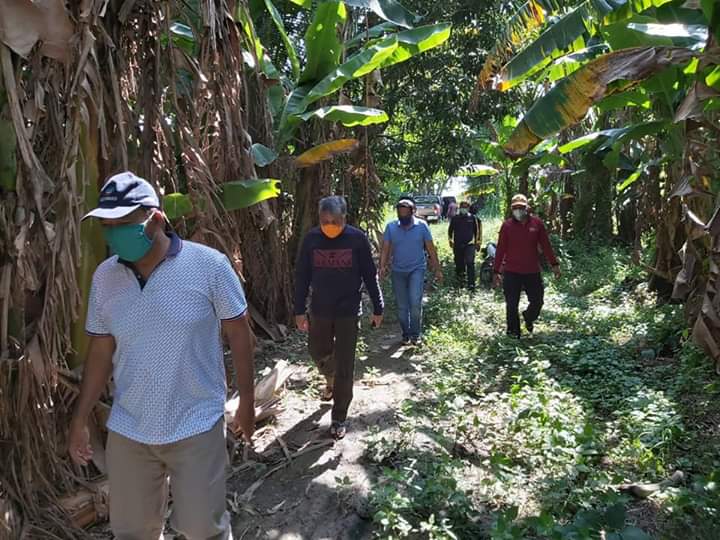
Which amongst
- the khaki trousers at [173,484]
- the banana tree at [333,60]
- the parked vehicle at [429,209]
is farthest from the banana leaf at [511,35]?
the parked vehicle at [429,209]

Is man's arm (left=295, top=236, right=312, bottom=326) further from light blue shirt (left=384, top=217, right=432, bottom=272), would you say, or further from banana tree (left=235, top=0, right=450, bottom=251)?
light blue shirt (left=384, top=217, right=432, bottom=272)

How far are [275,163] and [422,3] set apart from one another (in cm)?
467

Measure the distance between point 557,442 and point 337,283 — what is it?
1.96m

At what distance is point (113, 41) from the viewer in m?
3.40

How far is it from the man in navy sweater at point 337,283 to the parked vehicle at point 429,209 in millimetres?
29391

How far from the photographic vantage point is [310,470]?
4.32 meters

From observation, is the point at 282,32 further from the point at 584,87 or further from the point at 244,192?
the point at 584,87

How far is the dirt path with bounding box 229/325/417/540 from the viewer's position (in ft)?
11.9

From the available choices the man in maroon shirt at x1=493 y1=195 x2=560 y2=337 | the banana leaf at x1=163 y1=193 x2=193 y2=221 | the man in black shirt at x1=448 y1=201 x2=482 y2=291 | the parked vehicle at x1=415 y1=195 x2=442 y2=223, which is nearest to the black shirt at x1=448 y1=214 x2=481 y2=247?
the man in black shirt at x1=448 y1=201 x2=482 y2=291

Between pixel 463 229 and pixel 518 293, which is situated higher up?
pixel 463 229

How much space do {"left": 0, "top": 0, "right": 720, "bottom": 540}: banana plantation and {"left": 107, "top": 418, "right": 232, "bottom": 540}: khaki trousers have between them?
71 cm

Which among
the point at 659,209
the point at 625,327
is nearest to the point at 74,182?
the point at 625,327

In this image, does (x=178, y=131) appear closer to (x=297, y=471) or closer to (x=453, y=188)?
(x=297, y=471)

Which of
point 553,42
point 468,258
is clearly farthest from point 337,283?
point 468,258
